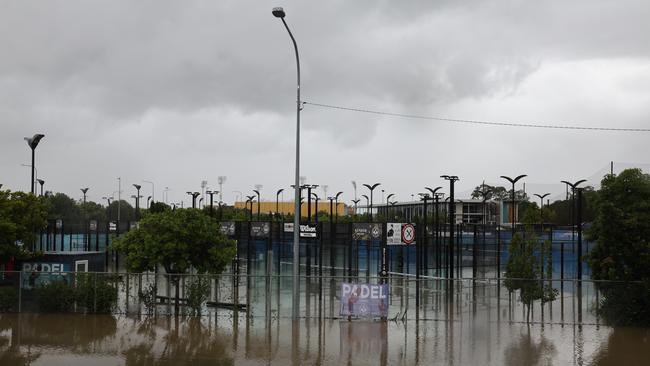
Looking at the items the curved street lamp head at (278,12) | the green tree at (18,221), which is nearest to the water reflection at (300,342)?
A: the green tree at (18,221)

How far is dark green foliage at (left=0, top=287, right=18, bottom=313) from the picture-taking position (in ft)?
75.4

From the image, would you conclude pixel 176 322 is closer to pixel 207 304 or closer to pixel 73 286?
pixel 207 304

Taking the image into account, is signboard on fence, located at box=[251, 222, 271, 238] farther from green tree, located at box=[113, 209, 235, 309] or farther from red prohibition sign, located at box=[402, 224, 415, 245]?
green tree, located at box=[113, 209, 235, 309]

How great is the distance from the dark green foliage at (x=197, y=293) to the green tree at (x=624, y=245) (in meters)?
13.7

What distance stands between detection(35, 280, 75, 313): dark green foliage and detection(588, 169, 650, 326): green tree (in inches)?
733

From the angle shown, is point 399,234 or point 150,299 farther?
point 399,234

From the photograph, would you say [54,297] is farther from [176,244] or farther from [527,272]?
[527,272]

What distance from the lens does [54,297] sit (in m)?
23.1

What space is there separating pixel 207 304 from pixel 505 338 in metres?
10.4

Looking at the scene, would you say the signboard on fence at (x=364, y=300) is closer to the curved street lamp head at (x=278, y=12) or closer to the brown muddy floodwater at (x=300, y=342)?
the brown muddy floodwater at (x=300, y=342)

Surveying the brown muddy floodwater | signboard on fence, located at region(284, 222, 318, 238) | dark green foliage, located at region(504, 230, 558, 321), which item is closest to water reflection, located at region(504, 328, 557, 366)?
the brown muddy floodwater

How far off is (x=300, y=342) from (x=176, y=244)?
7.08 m

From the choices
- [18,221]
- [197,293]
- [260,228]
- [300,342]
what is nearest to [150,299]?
[197,293]

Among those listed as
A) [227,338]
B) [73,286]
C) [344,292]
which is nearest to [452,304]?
[344,292]
